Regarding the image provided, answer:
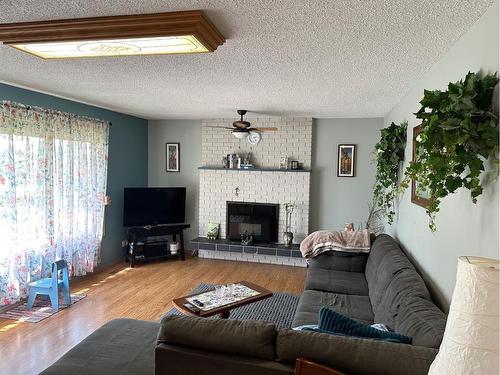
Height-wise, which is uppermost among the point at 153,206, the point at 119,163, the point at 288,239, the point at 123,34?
the point at 123,34

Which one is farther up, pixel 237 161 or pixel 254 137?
pixel 254 137

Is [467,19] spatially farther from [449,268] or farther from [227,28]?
[449,268]

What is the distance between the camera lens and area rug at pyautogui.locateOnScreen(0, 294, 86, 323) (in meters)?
3.40

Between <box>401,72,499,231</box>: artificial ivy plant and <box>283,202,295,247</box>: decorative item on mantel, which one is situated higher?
<box>401,72,499,231</box>: artificial ivy plant

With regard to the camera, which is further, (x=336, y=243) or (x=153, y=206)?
(x=153, y=206)

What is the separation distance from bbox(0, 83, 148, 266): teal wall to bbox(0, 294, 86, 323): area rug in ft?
4.41

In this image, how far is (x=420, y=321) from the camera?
1793 mm

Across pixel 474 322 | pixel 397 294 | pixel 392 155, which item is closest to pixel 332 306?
pixel 397 294

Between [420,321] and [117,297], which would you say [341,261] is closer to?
[420,321]

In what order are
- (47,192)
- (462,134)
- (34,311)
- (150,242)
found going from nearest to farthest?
(462,134) → (34,311) → (47,192) → (150,242)

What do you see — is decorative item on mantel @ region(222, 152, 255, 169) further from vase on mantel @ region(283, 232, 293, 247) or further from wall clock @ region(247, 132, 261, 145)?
vase on mantel @ region(283, 232, 293, 247)

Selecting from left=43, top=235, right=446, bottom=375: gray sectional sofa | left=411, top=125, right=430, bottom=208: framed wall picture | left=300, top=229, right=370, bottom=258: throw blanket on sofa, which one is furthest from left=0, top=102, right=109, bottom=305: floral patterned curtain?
left=411, top=125, right=430, bottom=208: framed wall picture

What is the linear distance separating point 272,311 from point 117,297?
1.84 meters

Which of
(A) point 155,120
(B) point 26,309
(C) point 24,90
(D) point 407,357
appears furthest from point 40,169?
(D) point 407,357
